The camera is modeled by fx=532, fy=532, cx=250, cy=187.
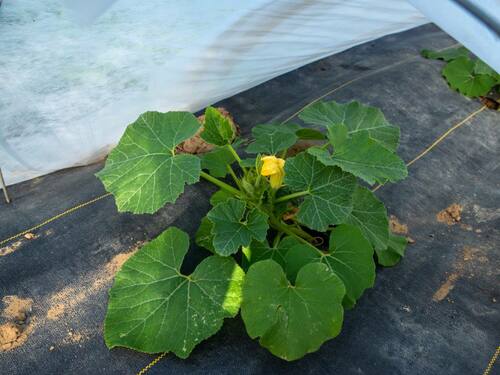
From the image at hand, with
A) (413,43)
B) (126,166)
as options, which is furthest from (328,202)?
(413,43)

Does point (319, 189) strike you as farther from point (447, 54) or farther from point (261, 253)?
point (447, 54)

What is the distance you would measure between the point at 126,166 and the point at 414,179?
1.26m

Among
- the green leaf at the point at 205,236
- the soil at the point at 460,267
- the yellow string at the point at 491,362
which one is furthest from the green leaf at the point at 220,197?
the yellow string at the point at 491,362

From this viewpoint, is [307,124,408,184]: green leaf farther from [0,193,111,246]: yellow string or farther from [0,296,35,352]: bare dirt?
[0,296,35,352]: bare dirt

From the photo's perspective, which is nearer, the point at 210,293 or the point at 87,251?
the point at 210,293

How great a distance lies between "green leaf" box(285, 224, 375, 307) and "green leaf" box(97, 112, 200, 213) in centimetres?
40

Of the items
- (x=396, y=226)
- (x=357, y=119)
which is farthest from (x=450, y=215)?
(x=357, y=119)

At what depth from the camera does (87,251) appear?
1852 mm

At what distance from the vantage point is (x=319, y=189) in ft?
5.65

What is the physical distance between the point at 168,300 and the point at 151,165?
443 millimetres

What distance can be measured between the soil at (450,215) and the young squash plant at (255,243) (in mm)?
325

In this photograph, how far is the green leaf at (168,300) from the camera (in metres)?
1.50

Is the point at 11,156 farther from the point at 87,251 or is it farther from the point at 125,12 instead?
the point at 125,12

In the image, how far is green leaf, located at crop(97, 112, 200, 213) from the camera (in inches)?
64.9
